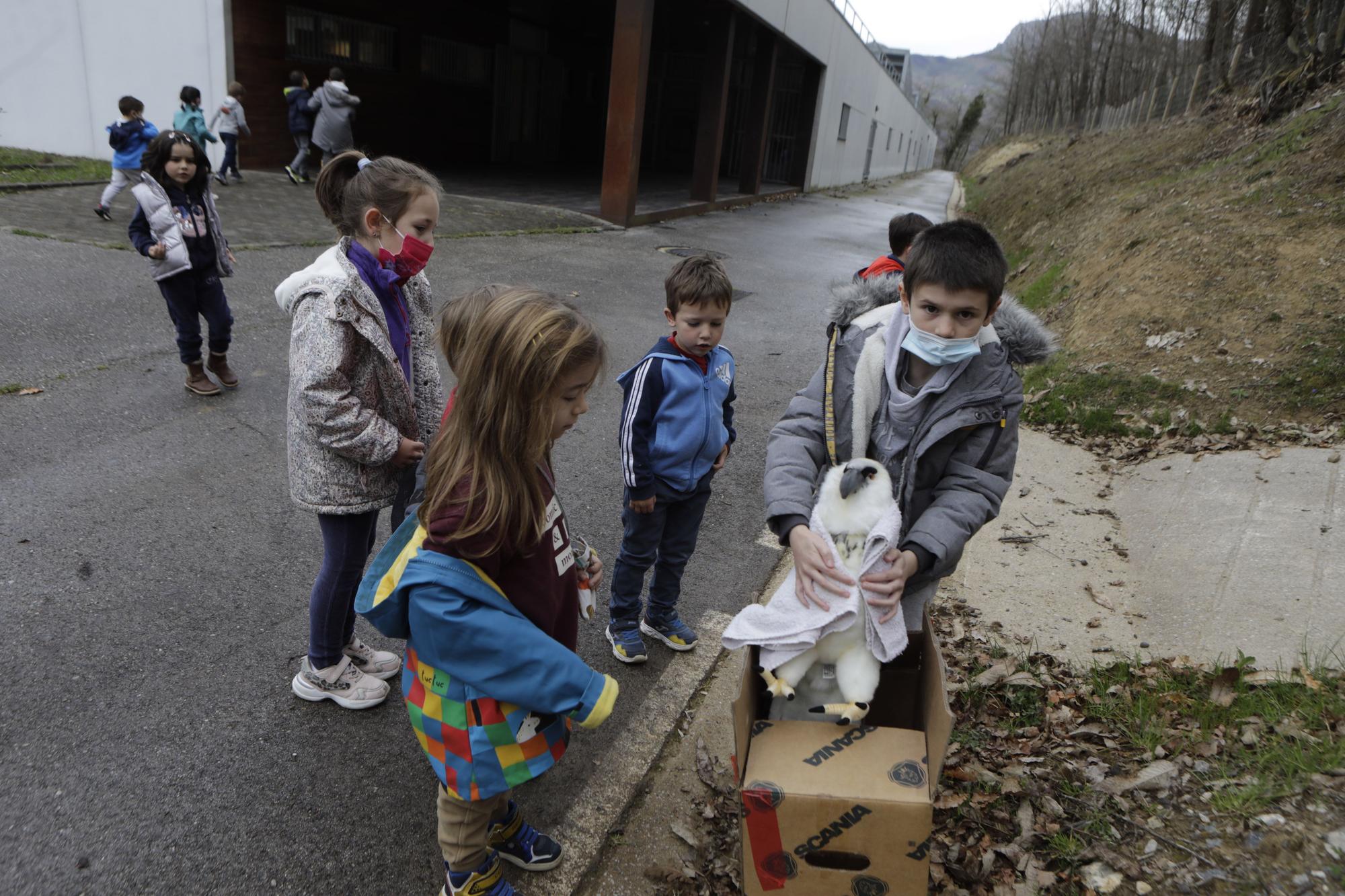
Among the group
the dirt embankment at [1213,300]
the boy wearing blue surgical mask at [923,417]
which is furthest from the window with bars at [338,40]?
the boy wearing blue surgical mask at [923,417]

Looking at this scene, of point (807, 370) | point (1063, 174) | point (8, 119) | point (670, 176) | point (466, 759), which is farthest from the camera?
point (670, 176)

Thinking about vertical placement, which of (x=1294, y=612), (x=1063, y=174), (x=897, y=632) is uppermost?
(x=1063, y=174)

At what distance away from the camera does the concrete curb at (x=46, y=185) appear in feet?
34.5

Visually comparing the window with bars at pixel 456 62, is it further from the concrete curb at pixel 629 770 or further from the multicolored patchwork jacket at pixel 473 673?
the multicolored patchwork jacket at pixel 473 673

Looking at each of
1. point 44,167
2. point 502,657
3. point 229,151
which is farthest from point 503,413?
point 44,167

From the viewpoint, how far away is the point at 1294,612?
333 centimetres

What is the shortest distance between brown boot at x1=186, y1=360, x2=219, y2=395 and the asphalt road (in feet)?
0.44

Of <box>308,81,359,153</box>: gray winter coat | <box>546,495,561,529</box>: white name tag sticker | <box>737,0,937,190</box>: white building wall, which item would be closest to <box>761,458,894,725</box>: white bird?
<box>546,495,561,529</box>: white name tag sticker

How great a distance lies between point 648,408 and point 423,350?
0.81m

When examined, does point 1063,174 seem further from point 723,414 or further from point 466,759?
point 466,759

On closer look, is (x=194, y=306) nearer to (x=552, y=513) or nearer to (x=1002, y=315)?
(x=552, y=513)

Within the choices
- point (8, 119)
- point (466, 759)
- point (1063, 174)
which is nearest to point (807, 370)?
point (466, 759)

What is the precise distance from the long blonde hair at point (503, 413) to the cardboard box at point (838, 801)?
682mm

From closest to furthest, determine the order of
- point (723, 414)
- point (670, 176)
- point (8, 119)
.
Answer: point (723, 414) → point (8, 119) → point (670, 176)
